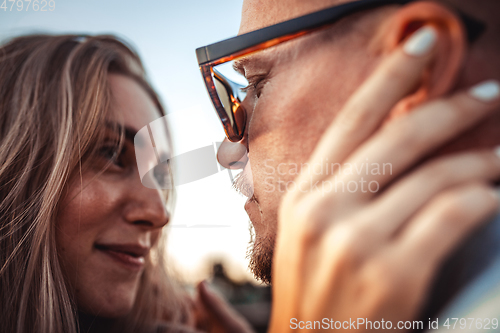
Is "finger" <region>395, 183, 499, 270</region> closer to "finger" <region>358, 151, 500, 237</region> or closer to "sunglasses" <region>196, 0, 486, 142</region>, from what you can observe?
"finger" <region>358, 151, 500, 237</region>

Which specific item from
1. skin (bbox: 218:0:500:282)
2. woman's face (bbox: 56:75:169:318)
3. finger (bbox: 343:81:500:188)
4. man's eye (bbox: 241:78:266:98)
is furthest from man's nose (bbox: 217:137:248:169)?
finger (bbox: 343:81:500:188)

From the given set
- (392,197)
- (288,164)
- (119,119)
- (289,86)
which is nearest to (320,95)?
(289,86)

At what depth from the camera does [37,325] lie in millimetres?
1247

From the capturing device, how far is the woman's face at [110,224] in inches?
56.2

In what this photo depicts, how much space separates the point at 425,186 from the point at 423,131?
0.44 ft

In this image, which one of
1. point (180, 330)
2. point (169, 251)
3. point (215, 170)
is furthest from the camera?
point (169, 251)

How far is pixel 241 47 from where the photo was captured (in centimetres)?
100

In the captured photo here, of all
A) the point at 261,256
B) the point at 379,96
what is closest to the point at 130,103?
the point at 261,256

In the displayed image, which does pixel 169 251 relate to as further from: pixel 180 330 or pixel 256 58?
Answer: pixel 256 58

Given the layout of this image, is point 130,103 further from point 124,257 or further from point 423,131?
point 423,131

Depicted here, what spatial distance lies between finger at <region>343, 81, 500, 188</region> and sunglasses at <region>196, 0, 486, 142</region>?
0.64 ft

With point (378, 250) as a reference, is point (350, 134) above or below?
above

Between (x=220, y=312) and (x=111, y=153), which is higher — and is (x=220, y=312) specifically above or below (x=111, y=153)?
below

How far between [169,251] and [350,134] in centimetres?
227
